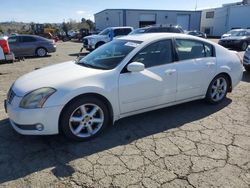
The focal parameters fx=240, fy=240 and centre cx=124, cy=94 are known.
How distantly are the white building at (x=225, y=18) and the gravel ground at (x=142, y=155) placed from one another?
42259 mm

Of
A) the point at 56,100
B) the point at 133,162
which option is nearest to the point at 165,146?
the point at 133,162

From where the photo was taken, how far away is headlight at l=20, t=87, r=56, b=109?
3264 millimetres

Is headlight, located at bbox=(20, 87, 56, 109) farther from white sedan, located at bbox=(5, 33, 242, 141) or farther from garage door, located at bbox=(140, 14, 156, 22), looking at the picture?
garage door, located at bbox=(140, 14, 156, 22)

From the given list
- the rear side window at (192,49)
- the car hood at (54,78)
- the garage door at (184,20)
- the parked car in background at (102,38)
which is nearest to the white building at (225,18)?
the garage door at (184,20)

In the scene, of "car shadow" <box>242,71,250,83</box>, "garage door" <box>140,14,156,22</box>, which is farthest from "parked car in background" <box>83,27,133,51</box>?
"garage door" <box>140,14,156,22</box>

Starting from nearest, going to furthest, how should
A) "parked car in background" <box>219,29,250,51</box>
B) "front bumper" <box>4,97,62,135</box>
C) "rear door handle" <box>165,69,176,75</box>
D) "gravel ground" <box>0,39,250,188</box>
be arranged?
"gravel ground" <box>0,39,250,188</box> → "front bumper" <box>4,97,62,135</box> → "rear door handle" <box>165,69,176,75</box> → "parked car in background" <box>219,29,250,51</box>

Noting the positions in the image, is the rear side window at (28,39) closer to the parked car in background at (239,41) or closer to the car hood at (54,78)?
the car hood at (54,78)

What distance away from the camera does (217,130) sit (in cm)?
401

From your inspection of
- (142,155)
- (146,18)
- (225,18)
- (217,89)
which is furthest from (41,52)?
(225,18)

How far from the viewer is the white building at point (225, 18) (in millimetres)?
40575

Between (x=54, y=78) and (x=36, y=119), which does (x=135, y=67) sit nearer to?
(x=54, y=78)

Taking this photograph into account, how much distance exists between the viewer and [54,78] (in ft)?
11.8

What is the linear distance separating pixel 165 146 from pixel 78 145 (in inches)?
50.5

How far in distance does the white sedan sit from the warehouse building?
39.2m
